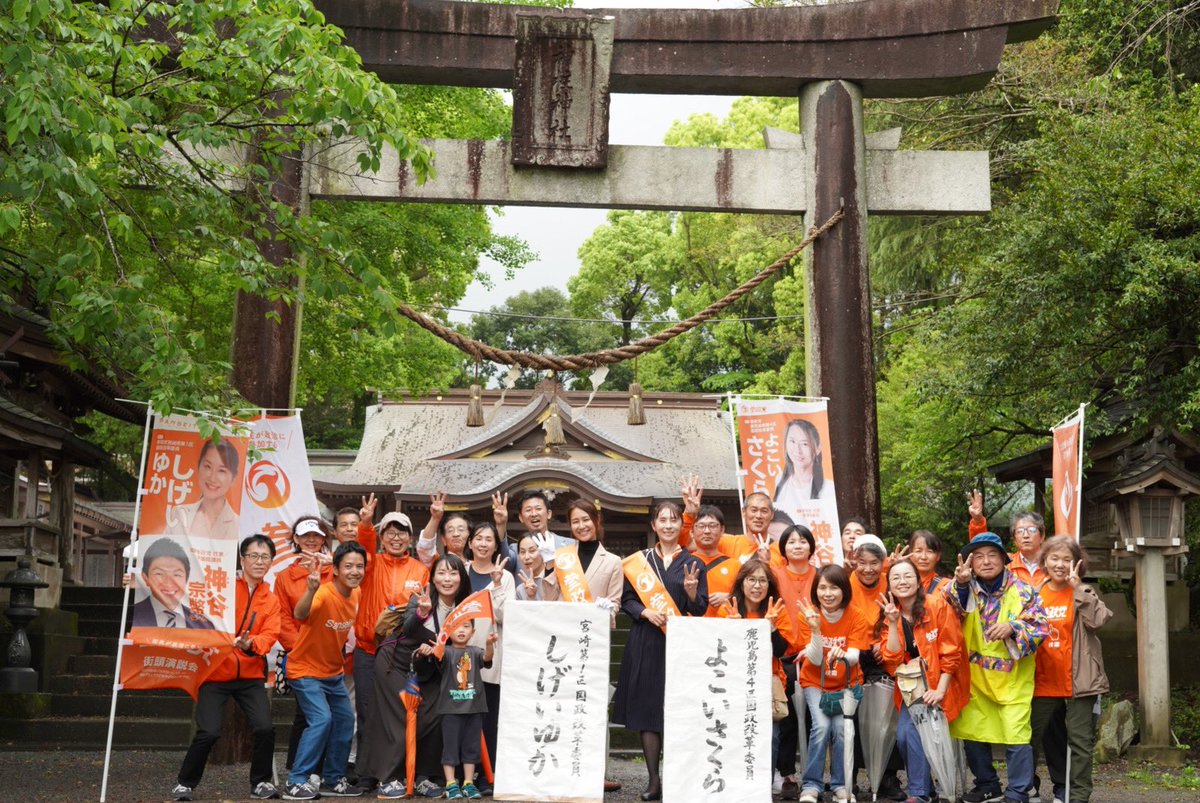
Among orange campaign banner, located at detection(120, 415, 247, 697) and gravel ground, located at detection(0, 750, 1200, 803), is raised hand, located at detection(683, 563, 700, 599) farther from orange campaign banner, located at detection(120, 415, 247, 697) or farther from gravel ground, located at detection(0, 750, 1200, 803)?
orange campaign banner, located at detection(120, 415, 247, 697)

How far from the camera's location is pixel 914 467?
16812 millimetres

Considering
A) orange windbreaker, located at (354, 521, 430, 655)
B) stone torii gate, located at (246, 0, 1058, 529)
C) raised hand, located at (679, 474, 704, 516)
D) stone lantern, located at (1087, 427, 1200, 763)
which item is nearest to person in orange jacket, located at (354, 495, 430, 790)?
orange windbreaker, located at (354, 521, 430, 655)

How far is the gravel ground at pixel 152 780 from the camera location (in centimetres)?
771

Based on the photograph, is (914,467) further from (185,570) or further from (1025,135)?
(185,570)

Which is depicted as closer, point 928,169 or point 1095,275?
point 928,169

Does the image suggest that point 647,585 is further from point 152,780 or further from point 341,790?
point 152,780

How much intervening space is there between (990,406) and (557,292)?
110 feet

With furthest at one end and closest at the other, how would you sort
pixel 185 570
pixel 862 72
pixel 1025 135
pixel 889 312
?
pixel 889 312, pixel 1025 135, pixel 862 72, pixel 185 570

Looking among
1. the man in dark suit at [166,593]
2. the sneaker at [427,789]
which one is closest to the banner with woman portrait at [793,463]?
the sneaker at [427,789]

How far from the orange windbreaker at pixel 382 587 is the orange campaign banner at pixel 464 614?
39 cm

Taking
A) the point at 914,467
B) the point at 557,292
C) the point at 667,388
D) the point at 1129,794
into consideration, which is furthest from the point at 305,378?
the point at 557,292

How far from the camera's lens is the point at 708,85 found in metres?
9.40

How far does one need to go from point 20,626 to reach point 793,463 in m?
7.16

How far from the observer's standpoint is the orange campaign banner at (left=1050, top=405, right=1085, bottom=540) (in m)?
7.76
